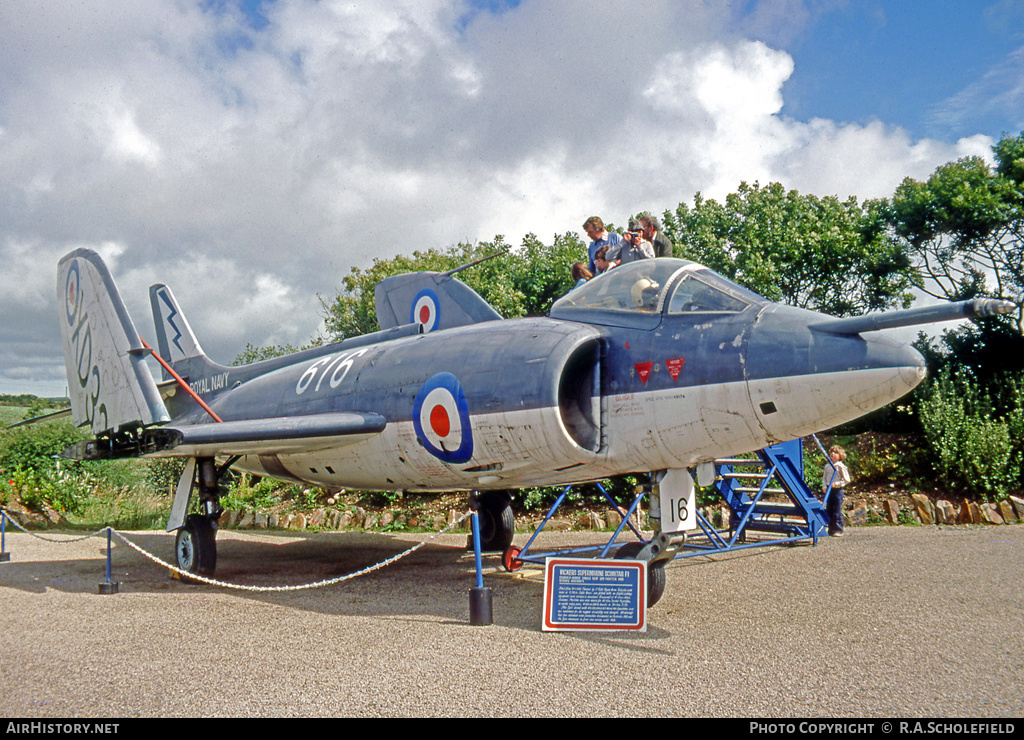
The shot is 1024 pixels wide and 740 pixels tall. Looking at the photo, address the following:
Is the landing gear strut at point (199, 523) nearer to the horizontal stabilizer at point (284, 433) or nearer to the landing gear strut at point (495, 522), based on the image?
the horizontal stabilizer at point (284, 433)

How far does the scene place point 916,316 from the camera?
16.2 feet

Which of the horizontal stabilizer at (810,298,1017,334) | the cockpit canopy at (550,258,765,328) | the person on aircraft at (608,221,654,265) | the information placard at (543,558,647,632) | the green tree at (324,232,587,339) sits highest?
the green tree at (324,232,587,339)

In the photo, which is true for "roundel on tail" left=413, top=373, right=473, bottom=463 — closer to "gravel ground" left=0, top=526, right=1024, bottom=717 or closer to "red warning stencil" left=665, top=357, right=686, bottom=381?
"gravel ground" left=0, top=526, right=1024, bottom=717

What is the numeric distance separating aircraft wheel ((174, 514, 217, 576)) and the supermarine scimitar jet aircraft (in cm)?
3

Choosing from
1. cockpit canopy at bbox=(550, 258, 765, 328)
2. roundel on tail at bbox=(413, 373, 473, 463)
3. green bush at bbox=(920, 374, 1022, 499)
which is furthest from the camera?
green bush at bbox=(920, 374, 1022, 499)

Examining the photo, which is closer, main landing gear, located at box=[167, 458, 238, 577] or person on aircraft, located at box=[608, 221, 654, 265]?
person on aircraft, located at box=[608, 221, 654, 265]

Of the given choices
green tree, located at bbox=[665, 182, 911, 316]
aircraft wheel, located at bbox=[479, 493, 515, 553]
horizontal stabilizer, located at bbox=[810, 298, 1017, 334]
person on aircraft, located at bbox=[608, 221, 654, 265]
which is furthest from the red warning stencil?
green tree, located at bbox=[665, 182, 911, 316]

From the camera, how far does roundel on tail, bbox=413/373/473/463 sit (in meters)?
6.82

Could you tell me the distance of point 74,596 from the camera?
7711 mm

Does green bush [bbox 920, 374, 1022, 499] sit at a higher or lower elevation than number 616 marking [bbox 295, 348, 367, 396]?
lower

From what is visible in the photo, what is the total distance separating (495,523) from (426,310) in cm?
379

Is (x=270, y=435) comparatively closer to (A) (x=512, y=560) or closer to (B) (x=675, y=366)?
(A) (x=512, y=560)
